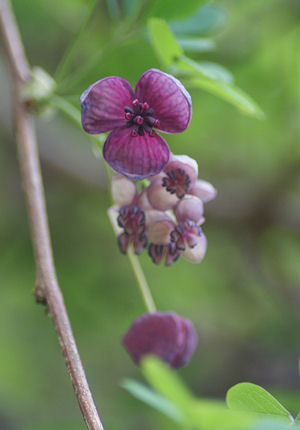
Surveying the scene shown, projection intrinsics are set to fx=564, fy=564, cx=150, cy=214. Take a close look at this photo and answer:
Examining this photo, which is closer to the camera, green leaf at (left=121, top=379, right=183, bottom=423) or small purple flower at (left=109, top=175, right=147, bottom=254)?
green leaf at (left=121, top=379, right=183, bottom=423)

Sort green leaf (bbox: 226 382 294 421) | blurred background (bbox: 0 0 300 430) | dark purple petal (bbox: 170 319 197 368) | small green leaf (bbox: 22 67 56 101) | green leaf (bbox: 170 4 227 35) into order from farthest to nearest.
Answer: blurred background (bbox: 0 0 300 430) → green leaf (bbox: 170 4 227 35) → small green leaf (bbox: 22 67 56 101) → dark purple petal (bbox: 170 319 197 368) → green leaf (bbox: 226 382 294 421)

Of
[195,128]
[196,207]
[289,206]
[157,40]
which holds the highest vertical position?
[195,128]

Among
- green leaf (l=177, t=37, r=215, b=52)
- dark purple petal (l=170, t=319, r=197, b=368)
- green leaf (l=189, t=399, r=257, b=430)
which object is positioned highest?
green leaf (l=177, t=37, r=215, b=52)

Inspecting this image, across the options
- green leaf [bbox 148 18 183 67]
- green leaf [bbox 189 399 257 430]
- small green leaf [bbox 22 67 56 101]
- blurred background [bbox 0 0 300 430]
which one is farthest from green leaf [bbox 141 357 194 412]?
blurred background [bbox 0 0 300 430]

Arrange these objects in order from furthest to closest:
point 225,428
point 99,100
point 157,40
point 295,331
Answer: point 295,331
point 157,40
point 99,100
point 225,428

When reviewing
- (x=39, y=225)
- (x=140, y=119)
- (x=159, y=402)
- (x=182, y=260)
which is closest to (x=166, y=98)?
(x=140, y=119)

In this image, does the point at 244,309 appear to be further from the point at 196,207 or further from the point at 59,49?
the point at 196,207

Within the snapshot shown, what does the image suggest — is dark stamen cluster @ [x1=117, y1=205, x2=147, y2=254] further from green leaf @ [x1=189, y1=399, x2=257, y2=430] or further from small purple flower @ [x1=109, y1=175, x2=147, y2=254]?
green leaf @ [x1=189, y1=399, x2=257, y2=430]

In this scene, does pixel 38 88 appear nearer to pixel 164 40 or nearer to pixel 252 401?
pixel 164 40

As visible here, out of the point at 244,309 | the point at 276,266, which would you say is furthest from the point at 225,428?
the point at 244,309
